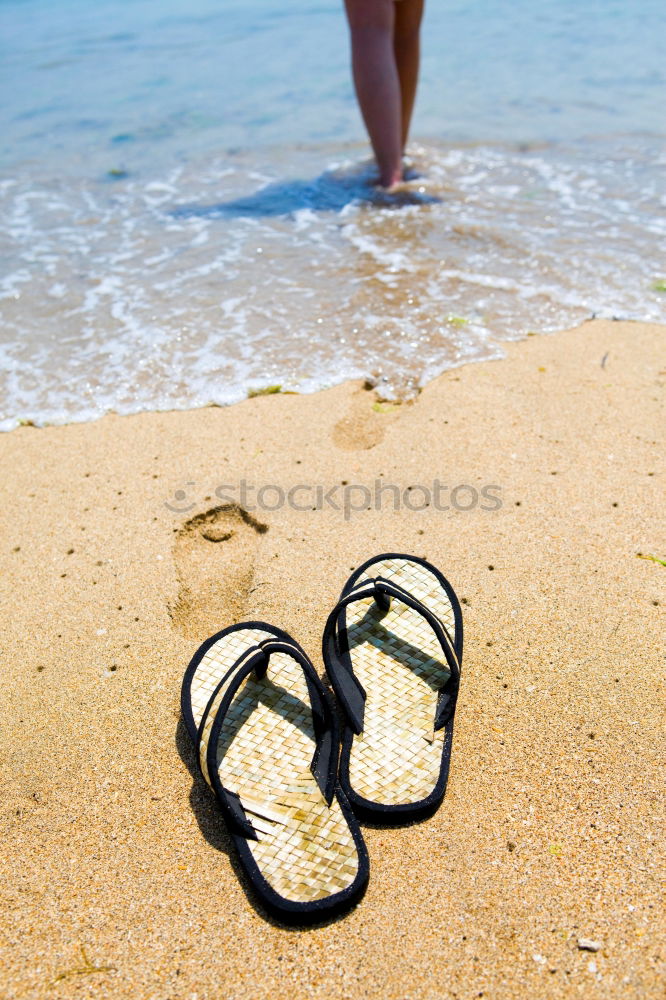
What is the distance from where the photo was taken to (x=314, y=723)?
5.52 ft

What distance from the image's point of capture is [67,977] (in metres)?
1.37

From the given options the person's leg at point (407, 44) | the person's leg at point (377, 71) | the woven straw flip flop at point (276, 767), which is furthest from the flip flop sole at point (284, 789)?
the person's leg at point (407, 44)

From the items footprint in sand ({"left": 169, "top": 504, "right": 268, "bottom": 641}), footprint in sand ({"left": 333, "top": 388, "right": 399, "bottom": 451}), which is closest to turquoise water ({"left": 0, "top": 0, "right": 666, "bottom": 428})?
footprint in sand ({"left": 333, "top": 388, "right": 399, "bottom": 451})

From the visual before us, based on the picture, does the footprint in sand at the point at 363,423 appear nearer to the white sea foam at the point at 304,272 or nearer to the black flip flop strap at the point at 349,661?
the white sea foam at the point at 304,272

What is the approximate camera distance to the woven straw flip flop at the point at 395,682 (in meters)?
1.59

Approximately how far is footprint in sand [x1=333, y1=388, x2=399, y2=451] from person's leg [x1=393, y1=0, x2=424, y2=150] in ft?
9.93

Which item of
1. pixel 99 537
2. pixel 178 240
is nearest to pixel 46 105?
pixel 178 240

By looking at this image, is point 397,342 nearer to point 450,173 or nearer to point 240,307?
point 240,307

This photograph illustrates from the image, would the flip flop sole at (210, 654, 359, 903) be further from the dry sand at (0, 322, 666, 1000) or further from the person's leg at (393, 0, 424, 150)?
the person's leg at (393, 0, 424, 150)

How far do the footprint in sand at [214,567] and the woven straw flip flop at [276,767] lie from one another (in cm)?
20

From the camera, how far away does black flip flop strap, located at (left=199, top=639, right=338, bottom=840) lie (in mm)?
1532

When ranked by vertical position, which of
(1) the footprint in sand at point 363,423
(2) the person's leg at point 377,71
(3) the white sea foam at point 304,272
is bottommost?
(1) the footprint in sand at point 363,423

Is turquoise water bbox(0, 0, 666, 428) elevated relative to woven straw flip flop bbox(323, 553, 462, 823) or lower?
elevated

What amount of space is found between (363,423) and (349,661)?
3.85 feet
